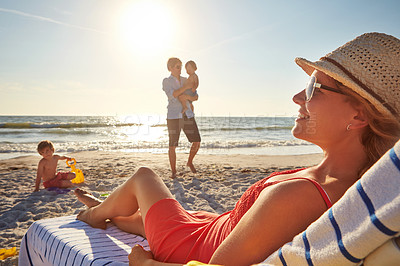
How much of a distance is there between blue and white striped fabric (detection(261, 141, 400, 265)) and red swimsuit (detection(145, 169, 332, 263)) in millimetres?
504

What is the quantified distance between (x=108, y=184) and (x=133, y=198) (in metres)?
3.80

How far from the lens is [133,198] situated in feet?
6.97

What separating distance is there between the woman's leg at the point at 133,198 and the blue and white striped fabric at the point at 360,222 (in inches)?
45.3

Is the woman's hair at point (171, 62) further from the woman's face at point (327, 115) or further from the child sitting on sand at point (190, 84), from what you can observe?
the woman's face at point (327, 115)

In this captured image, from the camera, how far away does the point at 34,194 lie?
488 centimetres

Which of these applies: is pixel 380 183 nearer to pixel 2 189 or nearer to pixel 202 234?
pixel 202 234

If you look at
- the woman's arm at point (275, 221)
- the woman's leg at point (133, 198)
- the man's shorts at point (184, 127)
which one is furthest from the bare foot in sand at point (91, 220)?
the man's shorts at point (184, 127)

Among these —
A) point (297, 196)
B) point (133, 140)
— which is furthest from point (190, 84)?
point (133, 140)

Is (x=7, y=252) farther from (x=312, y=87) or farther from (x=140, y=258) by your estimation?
(x=312, y=87)

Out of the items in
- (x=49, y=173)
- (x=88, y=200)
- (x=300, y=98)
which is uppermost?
(x=300, y=98)

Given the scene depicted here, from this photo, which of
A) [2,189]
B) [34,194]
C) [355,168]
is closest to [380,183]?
[355,168]

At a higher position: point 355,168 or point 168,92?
point 168,92

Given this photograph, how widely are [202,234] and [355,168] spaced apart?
2.79 feet

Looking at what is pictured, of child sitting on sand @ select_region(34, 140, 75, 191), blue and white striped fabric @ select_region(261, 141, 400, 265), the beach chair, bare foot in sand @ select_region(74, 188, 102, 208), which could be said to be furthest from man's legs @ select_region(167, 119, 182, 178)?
blue and white striped fabric @ select_region(261, 141, 400, 265)
